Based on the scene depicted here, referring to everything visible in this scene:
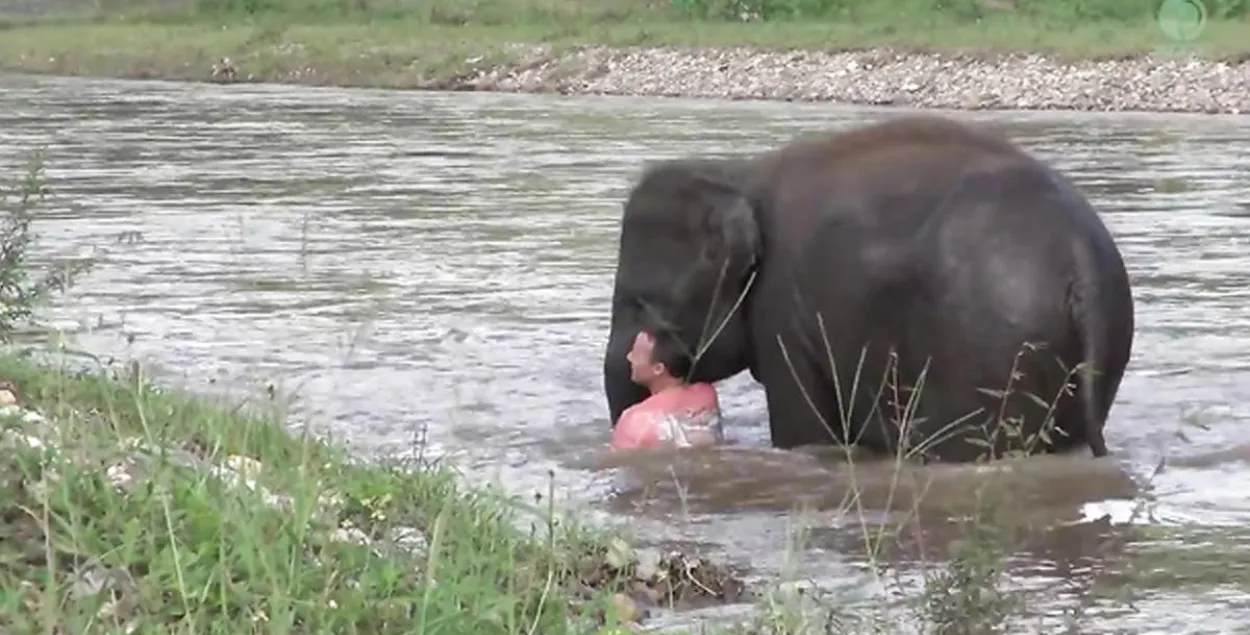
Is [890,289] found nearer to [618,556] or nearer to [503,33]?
[618,556]

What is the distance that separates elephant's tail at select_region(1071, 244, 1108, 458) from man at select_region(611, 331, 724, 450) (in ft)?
4.79

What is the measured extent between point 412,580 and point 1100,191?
13.7 meters

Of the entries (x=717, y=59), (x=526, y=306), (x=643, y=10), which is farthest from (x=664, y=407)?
(x=643, y=10)

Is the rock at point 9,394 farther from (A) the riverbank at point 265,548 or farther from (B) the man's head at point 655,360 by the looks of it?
(B) the man's head at point 655,360

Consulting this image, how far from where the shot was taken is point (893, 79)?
34.1 m

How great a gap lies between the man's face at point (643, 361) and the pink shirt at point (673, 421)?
0.23ft

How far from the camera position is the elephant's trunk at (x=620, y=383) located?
874 centimetres

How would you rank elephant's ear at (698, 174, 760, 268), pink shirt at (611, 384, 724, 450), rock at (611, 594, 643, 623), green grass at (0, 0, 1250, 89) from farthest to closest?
green grass at (0, 0, 1250, 89), pink shirt at (611, 384, 724, 450), elephant's ear at (698, 174, 760, 268), rock at (611, 594, 643, 623)

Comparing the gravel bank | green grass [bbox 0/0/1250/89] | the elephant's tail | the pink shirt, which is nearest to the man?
the pink shirt

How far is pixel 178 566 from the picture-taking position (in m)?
4.66

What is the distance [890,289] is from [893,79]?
2647 cm

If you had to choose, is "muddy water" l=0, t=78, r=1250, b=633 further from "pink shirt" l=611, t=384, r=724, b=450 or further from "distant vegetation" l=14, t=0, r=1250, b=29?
"distant vegetation" l=14, t=0, r=1250, b=29

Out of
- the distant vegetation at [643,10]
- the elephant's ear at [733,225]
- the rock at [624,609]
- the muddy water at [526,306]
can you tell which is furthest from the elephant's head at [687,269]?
the distant vegetation at [643,10]

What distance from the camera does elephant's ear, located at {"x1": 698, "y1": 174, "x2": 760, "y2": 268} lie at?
8344 millimetres
